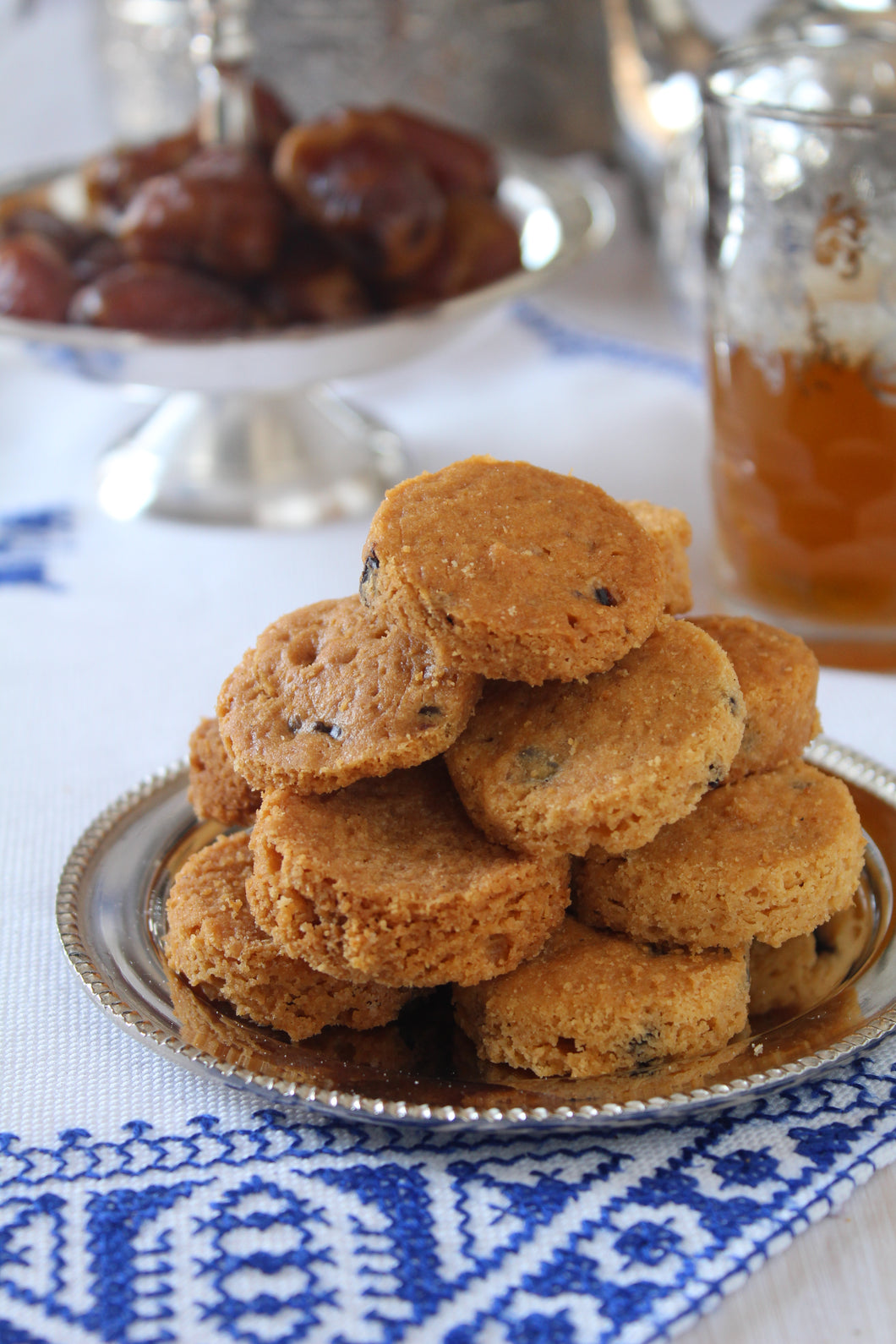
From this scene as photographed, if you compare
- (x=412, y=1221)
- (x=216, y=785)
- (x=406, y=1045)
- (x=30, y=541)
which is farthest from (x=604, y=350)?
(x=412, y=1221)

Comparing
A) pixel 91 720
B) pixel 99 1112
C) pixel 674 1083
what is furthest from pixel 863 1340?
pixel 91 720

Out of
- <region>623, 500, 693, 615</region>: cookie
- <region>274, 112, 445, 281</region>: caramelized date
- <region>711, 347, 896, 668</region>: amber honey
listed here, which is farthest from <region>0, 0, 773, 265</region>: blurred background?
<region>623, 500, 693, 615</region>: cookie

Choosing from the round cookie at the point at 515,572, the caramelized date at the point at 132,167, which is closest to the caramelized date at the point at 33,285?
the caramelized date at the point at 132,167

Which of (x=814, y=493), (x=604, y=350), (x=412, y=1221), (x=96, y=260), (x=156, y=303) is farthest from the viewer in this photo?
(x=604, y=350)

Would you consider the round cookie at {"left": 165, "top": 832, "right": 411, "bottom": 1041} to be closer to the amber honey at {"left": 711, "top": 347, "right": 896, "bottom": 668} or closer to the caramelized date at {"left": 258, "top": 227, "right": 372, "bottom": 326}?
the amber honey at {"left": 711, "top": 347, "right": 896, "bottom": 668}

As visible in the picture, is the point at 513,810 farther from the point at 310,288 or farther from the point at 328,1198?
the point at 310,288

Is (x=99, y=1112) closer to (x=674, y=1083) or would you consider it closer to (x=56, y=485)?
(x=674, y=1083)
